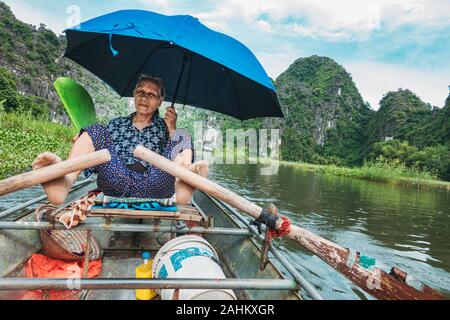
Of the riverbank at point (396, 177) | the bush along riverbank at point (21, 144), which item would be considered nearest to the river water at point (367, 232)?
the bush along riverbank at point (21, 144)

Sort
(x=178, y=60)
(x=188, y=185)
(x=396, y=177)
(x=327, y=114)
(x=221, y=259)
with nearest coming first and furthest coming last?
(x=188, y=185) → (x=221, y=259) → (x=178, y=60) → (x=396, y=177) → (x=327, y=114)

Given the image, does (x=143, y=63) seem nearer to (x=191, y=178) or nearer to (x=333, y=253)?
(x=191, y=178)

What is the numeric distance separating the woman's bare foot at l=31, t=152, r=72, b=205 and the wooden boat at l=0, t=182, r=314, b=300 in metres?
0.22

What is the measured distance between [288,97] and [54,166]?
88941mm

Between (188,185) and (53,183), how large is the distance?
883 mm

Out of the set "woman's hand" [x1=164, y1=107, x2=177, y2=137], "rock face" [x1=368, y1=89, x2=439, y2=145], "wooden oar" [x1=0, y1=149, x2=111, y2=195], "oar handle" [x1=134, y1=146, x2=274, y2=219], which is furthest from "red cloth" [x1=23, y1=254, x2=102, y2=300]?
"rock face" [x1=368, y1=89, x2=439, y2=145]

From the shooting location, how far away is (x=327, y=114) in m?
84.6

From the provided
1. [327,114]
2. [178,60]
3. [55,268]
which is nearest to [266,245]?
[55,268]

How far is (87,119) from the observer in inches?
153

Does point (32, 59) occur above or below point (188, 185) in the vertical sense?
above

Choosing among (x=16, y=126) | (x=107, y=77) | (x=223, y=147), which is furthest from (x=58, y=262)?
(x=223, y=147)

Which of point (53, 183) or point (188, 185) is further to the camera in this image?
point (188, 185)

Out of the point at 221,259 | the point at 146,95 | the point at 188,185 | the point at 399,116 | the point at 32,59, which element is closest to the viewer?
the point at 188,185
